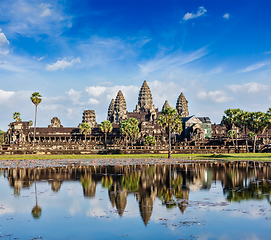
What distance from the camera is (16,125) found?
12481 cm

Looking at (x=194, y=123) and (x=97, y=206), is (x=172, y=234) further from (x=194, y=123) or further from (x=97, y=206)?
(x=194, y=123)

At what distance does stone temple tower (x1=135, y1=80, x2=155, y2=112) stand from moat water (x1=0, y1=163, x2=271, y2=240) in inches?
6613

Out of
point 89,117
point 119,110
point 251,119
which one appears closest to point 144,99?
point 119,110

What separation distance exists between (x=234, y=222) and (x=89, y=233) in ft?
20.1

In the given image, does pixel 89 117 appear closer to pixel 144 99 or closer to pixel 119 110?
pixel 119 110

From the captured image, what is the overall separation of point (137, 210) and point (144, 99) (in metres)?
179

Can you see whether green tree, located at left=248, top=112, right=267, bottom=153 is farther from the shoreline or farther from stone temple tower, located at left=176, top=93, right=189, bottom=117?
stone temple tower, located at left=176, top=93, right=189, bottom=117

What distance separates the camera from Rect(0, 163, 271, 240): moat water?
1193 cm

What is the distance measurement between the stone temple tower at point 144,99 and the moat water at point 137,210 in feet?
551

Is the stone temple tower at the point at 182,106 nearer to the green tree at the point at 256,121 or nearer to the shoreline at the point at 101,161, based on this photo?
the green tree at the point at 256,121

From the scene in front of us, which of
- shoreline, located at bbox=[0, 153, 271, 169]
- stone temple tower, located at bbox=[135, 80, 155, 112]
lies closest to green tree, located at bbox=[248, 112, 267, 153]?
shoreline, located at bbox=[0, 153, 271, 169]

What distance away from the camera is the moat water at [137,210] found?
39.1ft

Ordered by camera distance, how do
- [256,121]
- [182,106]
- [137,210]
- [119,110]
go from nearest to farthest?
[137,210] < [256,121] < [119,110] < [182,106]

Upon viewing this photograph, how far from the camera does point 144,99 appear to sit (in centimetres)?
19388
